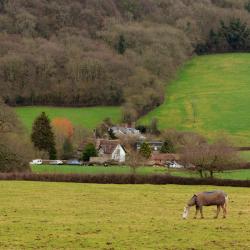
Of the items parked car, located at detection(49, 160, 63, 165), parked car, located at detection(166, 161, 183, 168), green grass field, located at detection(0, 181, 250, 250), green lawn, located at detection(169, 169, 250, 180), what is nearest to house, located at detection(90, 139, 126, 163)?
parked car, located at detection(49, 160, 63, 165)

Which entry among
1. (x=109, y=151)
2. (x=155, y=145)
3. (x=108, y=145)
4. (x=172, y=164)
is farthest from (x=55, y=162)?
(x=155, y=145)

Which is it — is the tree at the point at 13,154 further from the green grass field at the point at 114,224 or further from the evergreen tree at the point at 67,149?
the green grass field at the point at 114,224

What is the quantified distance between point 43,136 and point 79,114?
68.1ft

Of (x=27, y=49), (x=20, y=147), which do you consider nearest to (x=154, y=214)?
(x=20, y=147)

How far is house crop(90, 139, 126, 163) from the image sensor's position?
8988cm

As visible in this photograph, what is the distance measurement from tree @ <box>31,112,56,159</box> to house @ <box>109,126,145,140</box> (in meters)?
15.0

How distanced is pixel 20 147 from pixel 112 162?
80.2 feet

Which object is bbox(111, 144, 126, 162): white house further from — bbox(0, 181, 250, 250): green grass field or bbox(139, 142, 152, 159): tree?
bbox(0, 181, 250, 250): green grass field

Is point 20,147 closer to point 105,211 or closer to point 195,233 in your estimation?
point 105,211

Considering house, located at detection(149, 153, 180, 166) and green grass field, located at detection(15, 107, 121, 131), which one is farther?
green grass field, located at detection(15, 107, 121, 131)

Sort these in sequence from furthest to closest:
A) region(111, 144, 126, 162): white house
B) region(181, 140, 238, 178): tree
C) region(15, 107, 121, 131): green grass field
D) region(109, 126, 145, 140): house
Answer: region(15, 107, 121, 131): green grass field, region(109, 126, 145, 140): house, region(111, 144, 126, 162): white house, region(181, 140, 238, 178): tree

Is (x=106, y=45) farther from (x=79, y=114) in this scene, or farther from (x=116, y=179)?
(x=116, y=179)

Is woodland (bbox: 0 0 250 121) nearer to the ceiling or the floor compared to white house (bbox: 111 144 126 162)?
nearer to the ceiling

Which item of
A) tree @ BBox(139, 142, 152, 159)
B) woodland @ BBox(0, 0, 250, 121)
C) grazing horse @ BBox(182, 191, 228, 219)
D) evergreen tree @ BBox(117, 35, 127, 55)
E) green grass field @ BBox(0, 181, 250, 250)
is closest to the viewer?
green grass field @ BBox(0, 181, 250, 250)
